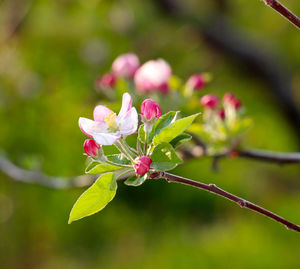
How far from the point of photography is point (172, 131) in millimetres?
540

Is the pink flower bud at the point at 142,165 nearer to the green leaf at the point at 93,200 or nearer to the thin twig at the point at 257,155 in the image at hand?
the green leaf at the point at 93,200

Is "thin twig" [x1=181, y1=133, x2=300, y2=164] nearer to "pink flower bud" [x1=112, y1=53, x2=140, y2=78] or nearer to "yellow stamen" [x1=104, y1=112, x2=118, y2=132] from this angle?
"pink flower bud" [x1=112, y1=53, x2=140, y2=78]

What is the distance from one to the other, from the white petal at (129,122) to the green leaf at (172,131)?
3 centimetres

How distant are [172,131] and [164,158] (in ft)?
0.10

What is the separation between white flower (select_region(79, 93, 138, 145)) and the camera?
55cm

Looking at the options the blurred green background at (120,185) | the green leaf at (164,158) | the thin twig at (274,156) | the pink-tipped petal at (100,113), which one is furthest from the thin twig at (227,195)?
the blurred green background at (120,185)

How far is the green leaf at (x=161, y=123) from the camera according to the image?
562mm

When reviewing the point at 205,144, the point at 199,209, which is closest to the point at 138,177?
the point at 205,144

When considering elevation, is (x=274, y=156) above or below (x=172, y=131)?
below

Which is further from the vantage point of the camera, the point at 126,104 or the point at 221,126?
the point at 221,126

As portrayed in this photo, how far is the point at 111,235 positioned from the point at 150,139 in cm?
393

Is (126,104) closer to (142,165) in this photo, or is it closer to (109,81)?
(142,165)

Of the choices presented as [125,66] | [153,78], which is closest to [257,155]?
[153,78]

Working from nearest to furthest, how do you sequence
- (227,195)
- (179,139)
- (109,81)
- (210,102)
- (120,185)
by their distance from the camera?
1. (227,195)
2. (179,139)
3. (210,102)
4. (109,81)
5. (120,185)
